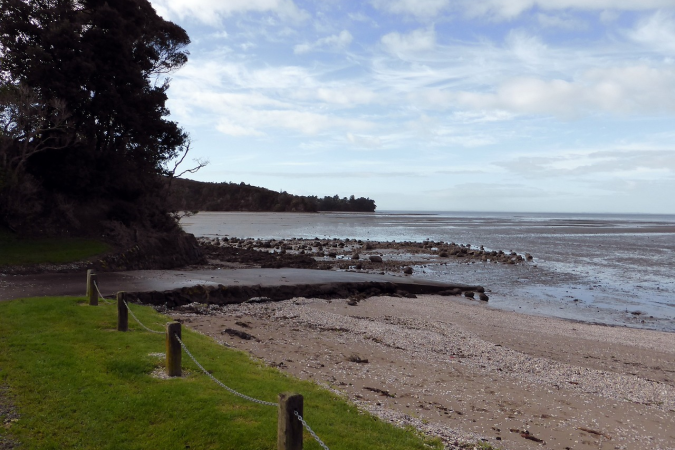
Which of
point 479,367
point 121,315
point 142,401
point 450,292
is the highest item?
point 121,315

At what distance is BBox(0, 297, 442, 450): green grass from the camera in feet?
18.6

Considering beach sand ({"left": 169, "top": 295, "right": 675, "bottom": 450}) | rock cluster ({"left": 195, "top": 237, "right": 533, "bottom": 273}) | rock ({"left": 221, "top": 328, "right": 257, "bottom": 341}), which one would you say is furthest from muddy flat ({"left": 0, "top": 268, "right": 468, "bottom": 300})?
rock cluster ({"left": 195, "top": 237, "right": 533, "bottom": 273})

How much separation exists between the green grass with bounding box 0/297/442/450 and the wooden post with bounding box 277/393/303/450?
0.80m

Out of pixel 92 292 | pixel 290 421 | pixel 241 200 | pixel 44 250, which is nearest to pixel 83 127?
pixel 44 250

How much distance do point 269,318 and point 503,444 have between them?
942 cm

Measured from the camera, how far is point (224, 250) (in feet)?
125

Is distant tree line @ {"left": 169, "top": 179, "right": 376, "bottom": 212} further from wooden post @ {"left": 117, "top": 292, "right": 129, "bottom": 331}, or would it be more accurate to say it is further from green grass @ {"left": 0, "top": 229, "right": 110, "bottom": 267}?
wooden post @ {"left": 117, "top": 292, "right": 129, "bottom": 331}

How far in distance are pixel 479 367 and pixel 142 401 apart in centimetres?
768

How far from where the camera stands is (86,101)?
2445 centimetres

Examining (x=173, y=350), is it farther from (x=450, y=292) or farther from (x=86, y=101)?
(x=86, y=101)

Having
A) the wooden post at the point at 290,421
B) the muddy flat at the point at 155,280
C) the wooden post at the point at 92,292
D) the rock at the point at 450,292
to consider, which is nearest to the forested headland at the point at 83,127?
the muddy flat at the point at 155,280

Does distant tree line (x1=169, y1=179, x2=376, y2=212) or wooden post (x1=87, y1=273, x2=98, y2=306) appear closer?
wooden post (x1=87, y1=273, x2=98, y2=306)

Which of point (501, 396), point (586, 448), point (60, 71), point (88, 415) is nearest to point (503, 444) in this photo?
point (586, 448)

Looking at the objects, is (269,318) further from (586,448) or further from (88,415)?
(586,448)
